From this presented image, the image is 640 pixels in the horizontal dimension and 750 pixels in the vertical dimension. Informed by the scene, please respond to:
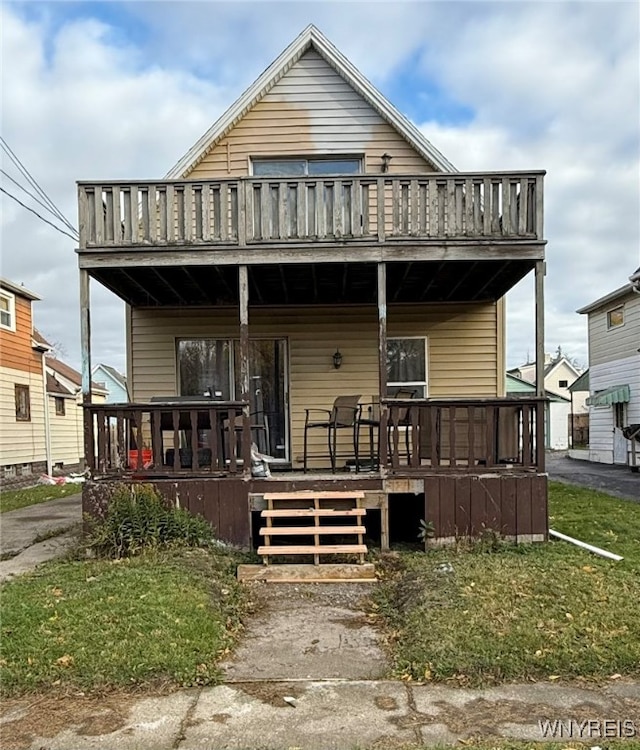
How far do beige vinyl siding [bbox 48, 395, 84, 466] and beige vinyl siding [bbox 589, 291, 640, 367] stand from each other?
17.0 metres

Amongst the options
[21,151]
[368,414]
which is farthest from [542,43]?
[21,151]

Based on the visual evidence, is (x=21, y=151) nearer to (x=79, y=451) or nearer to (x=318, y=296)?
(x=318, y=296)

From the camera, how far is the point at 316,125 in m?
9.60

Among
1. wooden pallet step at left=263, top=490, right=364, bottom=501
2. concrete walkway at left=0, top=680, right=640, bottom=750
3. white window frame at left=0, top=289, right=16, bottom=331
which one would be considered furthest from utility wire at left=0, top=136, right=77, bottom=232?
concrete walkway at left=0, top=680, right=640, bottom=750

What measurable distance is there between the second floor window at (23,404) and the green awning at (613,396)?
17296 mm

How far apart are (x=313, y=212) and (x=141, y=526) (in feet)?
12.9

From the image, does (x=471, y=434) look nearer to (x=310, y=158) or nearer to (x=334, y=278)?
(x=334, y=278)

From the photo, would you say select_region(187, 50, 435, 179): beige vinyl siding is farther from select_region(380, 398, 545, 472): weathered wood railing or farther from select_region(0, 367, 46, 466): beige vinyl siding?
select_region(0, 367, 46, 466): beige vinyl siding

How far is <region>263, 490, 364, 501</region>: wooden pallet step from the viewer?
268 inches

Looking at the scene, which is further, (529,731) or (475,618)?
(475,618)

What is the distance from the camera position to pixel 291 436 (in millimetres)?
9805

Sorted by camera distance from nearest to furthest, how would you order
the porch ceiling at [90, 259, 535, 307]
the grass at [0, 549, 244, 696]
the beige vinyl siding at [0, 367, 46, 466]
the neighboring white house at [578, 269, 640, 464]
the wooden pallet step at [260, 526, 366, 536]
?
the grass at [0, 549, 244, 696]
the wooden pallet step at [260, 526, 366, 536]
the porch ceiling at [90, 259, 535, 307]
the beige vinyl siding at [0, 367, 46, 466]
the neighboring white house at [578, 269, 640, 464]

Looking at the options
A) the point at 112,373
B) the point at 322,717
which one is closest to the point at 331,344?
the point at 322,717

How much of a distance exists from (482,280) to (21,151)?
841 centimetres
